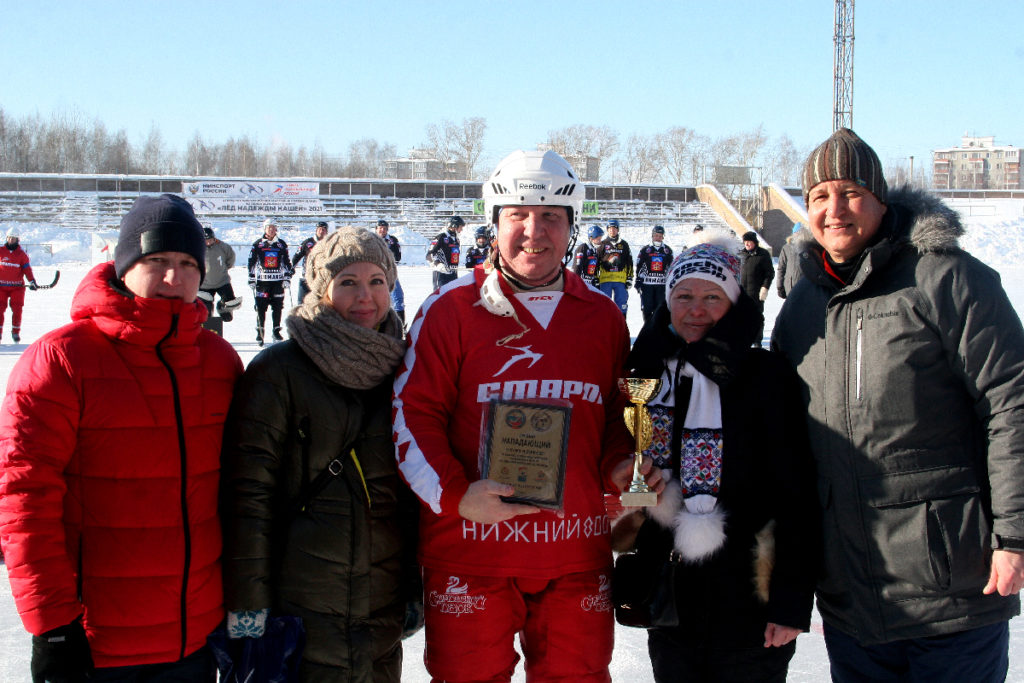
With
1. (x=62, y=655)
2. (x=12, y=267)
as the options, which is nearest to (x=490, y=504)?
(x=62, y=655)

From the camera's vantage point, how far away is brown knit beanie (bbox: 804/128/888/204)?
7.04ft

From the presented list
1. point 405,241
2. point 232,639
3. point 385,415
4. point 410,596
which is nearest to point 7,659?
point 232,639

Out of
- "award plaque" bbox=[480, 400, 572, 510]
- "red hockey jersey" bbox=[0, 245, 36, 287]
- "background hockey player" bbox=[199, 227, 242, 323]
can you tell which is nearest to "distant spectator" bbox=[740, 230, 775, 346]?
"background hockey player" bbox=[199, 227, 242, 323]

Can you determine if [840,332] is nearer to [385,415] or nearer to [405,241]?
[385,415]

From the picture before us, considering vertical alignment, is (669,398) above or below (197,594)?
above

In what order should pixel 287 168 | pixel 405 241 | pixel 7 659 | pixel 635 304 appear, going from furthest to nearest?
pixel 287 168
pixel 405 241
pixel 635 304
pixel 7 659

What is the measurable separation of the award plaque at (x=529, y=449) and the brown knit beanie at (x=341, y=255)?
0.54 meters

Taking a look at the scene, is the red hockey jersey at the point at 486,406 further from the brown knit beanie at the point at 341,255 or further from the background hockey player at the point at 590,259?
the background hockey player at the point at 590,259

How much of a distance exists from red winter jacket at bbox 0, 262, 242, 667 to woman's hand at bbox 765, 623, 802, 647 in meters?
1.46

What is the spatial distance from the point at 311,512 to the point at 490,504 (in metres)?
0.50

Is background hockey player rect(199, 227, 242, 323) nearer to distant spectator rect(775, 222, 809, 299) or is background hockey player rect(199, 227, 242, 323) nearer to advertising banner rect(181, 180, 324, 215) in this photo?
distant spectator rect(775, 222, 809, 299)

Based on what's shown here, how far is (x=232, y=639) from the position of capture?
2.14 metres

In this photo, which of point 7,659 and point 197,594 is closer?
point 197,594

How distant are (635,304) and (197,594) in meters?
15.1
